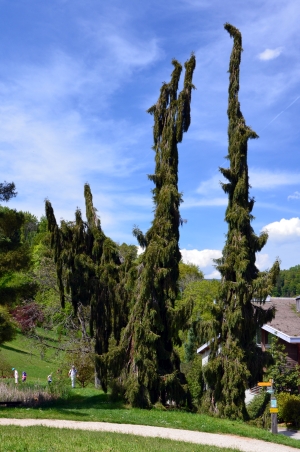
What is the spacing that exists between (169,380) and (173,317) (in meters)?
2.23

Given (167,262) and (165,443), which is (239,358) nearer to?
(167,262)

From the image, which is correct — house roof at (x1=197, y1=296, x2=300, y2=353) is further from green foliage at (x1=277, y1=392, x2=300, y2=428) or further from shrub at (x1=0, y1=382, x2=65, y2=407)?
shrub at (x1=0, y1=382, x2=65, y2=407)

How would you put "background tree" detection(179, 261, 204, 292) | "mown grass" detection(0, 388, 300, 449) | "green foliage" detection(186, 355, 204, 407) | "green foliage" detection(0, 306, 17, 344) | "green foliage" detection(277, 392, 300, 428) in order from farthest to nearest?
"background tree" detection(179, 261, 204, 292)
"green foliage" detection(186, 355, 204, 407)
"green foliage" detection(277, 392, 300, 428)
"green foliage" detection(0, 306, 17, 344)
"mown grass" detection(0, 388, 300, 449)

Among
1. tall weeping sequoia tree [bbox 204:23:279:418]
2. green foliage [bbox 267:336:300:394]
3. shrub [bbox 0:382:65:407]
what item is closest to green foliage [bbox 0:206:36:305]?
shrub [bbox 0:382:65:407]

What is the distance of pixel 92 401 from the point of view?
63.6 feet

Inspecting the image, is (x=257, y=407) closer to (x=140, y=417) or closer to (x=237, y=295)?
(x=237, y=295)

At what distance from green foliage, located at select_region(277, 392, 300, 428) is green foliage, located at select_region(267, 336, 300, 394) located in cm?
116

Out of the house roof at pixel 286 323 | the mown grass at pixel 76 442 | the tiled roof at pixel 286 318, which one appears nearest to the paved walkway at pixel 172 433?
the mown grass at pixel 76 442

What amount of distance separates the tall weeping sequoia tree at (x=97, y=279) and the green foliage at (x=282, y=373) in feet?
21.1

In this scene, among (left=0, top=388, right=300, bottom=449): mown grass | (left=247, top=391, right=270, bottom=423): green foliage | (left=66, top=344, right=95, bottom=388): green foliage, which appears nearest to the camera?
(left=0, top=388, right=300, bottom=449): mown grass

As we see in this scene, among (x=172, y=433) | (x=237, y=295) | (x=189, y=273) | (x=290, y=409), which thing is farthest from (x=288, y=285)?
(x=172, y=433)

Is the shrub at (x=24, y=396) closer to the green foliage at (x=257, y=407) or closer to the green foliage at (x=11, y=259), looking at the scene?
the green foliage at (x=11, y=259)

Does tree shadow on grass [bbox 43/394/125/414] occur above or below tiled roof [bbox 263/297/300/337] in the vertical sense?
below

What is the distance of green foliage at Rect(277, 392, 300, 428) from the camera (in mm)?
18758
